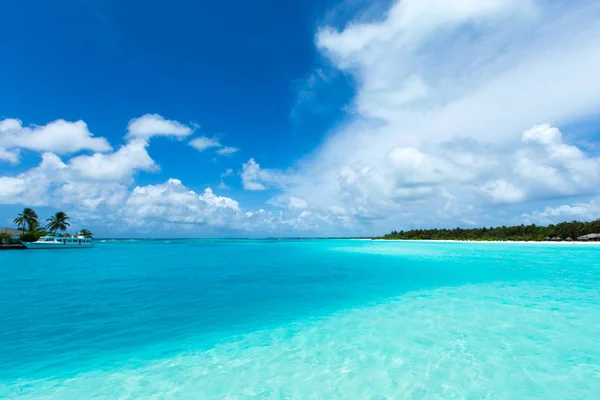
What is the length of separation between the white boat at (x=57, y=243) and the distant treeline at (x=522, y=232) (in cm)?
12326

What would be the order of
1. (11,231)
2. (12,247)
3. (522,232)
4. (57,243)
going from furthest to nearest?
(522,232), (11,231), (57,243), (12,247)

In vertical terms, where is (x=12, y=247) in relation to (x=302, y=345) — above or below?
above

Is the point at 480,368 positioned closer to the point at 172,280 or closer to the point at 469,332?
the point at 469,332

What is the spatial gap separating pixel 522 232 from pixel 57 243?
12881 cm

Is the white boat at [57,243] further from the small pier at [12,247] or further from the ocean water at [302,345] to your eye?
the ocean water at [302,345]

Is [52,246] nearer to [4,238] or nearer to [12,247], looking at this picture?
[12,247]

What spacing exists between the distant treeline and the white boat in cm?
12326

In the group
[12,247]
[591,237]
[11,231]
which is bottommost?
[12,247]

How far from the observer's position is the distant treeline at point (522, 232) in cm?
7969

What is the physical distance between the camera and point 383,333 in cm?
923

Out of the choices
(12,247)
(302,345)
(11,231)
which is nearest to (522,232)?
(302,345)

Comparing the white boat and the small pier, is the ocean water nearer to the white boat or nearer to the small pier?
the white boat

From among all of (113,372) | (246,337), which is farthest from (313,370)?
(113,372)

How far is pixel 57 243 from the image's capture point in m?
66.3
